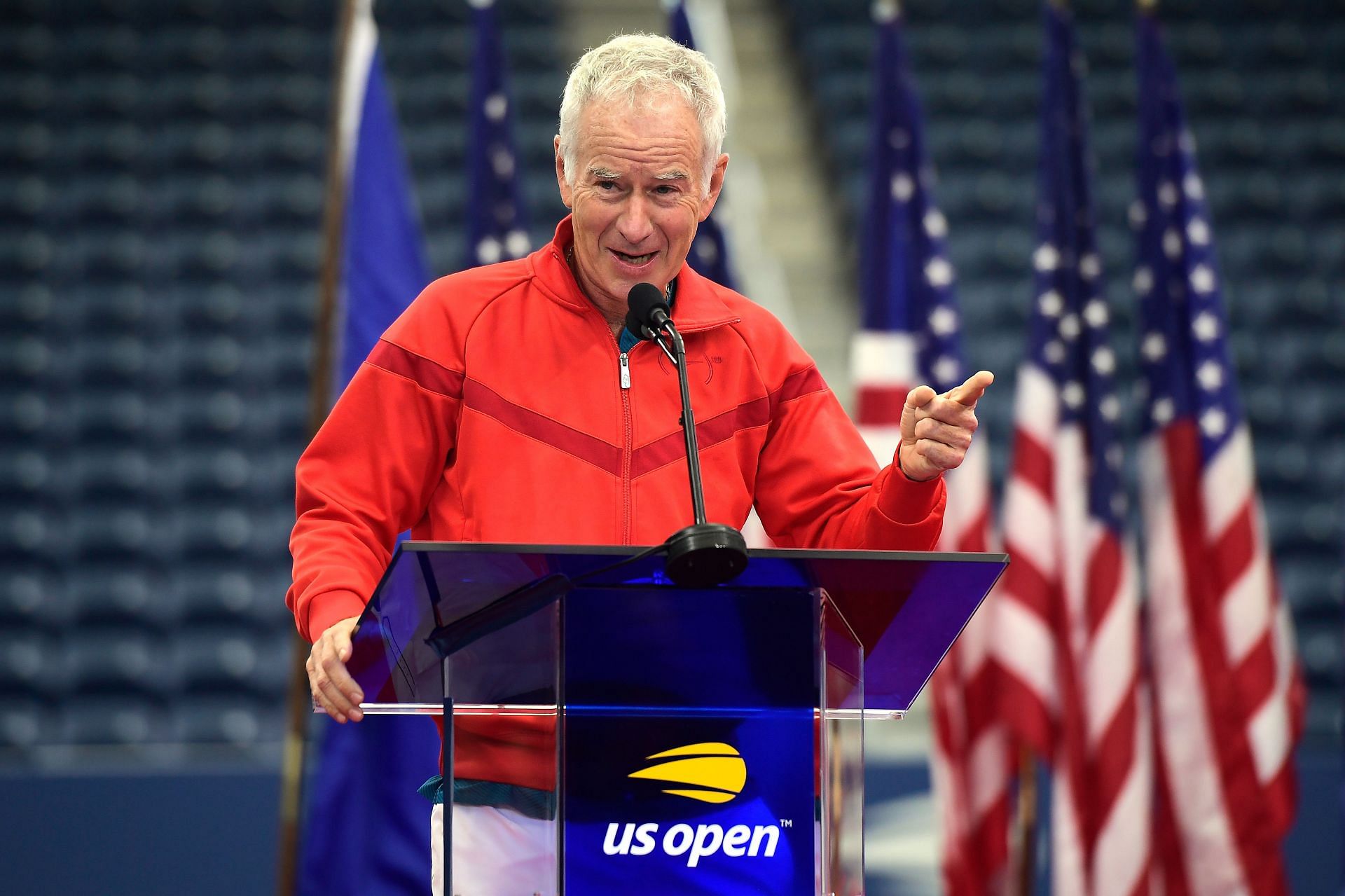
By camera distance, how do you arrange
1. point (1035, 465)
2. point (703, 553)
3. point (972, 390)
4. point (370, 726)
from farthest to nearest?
point (1035, 465), point (370, 726), point (972, 390), point (703, 553)

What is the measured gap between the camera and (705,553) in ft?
3.43

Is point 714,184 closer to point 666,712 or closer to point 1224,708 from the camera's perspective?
point 666,712

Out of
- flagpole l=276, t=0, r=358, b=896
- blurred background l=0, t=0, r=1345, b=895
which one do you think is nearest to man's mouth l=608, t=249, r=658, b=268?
flagpole l=276, t=0, r=358, b=896

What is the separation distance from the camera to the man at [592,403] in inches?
55.2

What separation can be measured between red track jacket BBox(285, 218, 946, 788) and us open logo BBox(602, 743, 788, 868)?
0.30m

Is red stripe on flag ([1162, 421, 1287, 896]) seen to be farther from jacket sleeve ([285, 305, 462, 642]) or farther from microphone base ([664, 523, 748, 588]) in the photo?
microphone base ([664, 523, 748, 588])

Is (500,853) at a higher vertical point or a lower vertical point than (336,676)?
lower

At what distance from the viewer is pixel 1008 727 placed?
3.14m

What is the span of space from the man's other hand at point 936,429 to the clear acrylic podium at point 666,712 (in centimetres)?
15

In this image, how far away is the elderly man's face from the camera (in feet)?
4.64

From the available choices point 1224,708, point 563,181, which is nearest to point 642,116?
point 563,181

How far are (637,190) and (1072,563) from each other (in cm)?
205

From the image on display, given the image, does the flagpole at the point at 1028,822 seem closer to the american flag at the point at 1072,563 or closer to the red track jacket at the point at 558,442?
the american flag at the point at 1072,563

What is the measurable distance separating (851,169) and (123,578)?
282 centimetres
